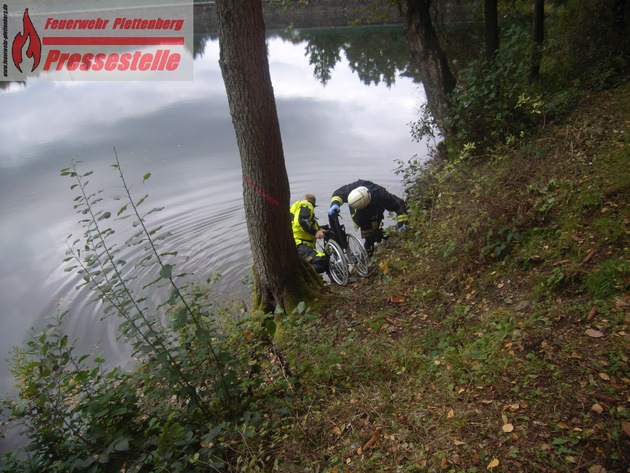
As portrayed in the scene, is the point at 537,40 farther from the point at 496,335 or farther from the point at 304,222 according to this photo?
the point at 496,335

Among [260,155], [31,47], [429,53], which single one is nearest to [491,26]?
[429,53]

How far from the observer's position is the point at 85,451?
3143 millimetres

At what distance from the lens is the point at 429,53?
361 inches

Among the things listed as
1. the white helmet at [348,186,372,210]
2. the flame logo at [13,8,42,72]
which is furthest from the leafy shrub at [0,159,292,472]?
the flame logo at [13,8,42,72]

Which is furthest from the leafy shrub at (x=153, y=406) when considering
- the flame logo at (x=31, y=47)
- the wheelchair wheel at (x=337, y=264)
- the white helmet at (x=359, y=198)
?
the flame logo at (x=31, y=47)

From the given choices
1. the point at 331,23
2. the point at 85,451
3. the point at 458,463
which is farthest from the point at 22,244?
the point at 331,23

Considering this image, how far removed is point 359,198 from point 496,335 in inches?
157

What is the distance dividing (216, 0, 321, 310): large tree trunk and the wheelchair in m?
1.49

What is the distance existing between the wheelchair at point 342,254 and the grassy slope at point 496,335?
0.69 metres

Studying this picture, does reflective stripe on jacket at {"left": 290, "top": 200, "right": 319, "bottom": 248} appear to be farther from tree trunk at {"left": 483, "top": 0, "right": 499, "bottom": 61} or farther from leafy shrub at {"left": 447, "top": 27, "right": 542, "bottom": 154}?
tree trunk at {"left": 483, "top": 0, "right": 499, "bottom": 61}

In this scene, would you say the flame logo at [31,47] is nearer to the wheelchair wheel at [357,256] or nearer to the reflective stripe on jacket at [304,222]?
the reflective stripe on jacket at [304,222]

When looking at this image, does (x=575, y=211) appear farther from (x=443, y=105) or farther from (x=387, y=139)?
(x=387, y=139)

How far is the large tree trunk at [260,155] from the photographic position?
477cm

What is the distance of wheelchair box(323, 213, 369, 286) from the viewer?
753cm
